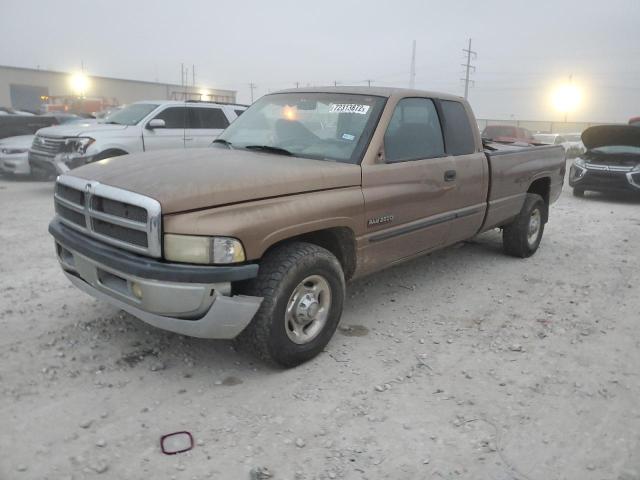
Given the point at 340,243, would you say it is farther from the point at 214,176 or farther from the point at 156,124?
the point at 156,124

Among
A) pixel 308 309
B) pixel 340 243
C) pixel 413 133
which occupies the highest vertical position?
pixel 413 133

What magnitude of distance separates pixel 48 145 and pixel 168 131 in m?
2.30

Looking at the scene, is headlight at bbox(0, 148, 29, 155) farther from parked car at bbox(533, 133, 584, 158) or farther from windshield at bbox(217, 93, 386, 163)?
parked car at bbox(533, 133, 584, 158)

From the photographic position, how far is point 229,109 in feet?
34.9

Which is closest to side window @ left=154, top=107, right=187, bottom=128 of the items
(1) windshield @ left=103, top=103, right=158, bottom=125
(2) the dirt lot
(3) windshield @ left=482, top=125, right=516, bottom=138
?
(1) windshield @ left=103, top=103, right=158, bottom=125

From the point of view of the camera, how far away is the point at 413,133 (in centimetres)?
426

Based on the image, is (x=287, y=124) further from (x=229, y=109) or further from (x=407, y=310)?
(x=229, y=109)

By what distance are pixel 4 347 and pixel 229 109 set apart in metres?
7.94

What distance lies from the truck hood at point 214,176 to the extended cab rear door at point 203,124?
6.39m

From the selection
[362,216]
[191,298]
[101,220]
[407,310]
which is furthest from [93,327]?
[407,310]

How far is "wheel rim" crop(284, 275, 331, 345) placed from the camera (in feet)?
10.8

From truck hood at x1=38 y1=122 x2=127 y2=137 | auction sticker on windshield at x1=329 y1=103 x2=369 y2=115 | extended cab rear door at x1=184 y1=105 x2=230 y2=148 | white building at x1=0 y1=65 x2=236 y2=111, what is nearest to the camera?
auction sticker on windshield at x1=329 y1=103 x2=369 y2=115

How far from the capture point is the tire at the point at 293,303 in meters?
3.07

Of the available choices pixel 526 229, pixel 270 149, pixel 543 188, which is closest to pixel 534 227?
pixel 526 229
